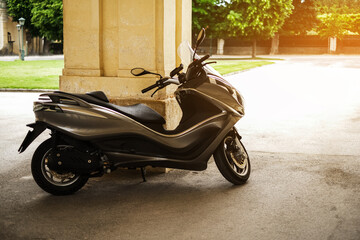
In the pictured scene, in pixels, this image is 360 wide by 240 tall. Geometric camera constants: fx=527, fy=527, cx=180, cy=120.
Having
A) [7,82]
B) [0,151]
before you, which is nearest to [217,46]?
[7,82]

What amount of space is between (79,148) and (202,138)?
120 centimetres

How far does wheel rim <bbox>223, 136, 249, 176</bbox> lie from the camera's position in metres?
5.42

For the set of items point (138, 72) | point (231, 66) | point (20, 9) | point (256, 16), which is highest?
point (20, 9)

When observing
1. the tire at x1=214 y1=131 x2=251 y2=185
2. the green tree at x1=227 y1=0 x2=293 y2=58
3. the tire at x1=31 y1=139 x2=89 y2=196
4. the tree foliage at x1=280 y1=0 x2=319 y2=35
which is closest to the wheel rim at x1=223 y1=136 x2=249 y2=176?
the tire at x1=214 y1=131 x2=251 y2=185

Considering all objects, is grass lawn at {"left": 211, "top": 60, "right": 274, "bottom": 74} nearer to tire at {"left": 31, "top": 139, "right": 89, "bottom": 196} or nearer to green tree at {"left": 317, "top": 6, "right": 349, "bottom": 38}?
tire at {"left": 31, "top": 139, "right": 89, "bottom": 196}

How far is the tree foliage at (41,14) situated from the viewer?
45125 mm

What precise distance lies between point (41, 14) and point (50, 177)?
44.3 m

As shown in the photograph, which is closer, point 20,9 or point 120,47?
point 120,47

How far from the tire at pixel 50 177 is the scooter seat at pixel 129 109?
553 millimetres

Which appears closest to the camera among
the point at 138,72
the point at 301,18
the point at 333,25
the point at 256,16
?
the point at 138,72

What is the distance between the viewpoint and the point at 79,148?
495 centimetres

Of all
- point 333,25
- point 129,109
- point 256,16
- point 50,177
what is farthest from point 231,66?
point 333,25

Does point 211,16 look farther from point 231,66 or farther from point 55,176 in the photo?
point 55,176

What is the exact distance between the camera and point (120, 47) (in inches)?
245
